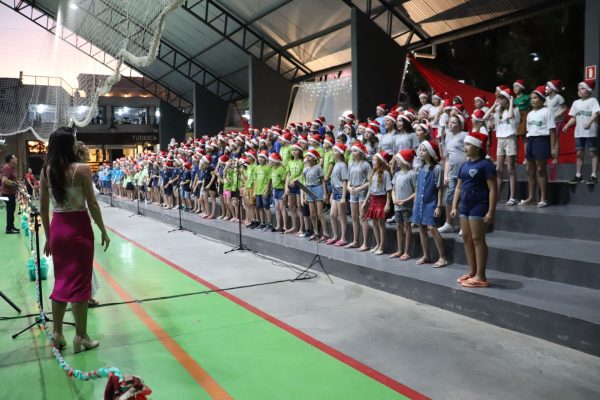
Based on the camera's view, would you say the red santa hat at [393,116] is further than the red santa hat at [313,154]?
No

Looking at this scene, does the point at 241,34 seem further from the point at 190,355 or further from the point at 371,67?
the point at 190,355

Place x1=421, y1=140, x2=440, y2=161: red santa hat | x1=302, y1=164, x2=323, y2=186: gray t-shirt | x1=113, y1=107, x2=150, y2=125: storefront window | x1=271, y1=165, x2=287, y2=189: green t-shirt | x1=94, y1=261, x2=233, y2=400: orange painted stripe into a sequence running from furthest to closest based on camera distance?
x1=113, y1=107, x2=150, y2=125: storefront window < x1=271, y1=165, x2=287, y2=189: green t-shirt < x1=302, y1=164, x2=323, y2=186: gray t-shirt < x1=421, y1=140, x2=440, y2=161: red santa hat < x1=94, y1=261, x2=233, y2=400: orange painted stripe

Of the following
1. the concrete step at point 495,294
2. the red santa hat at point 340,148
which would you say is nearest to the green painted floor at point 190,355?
the concrete step at point 495,294

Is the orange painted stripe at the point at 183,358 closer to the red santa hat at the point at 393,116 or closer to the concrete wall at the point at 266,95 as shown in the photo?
the red santa hat at the point at 393,116

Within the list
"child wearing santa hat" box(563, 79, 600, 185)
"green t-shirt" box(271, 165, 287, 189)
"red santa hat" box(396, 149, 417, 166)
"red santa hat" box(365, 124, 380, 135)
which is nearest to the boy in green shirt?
"green t-shirt" box(271, 165, 287, 189)

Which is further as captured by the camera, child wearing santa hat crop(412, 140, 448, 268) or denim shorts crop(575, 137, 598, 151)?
denim shorts crop(575, 137, 598, 151)

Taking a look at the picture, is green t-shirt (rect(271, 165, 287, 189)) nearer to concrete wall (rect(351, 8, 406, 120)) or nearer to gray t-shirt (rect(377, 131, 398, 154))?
gray t-shirt (rect(377, 131, 398, 154))

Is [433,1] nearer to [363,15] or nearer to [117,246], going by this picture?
[363,15]

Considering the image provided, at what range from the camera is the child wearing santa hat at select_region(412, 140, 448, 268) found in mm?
6871

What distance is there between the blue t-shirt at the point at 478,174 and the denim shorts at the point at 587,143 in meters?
3.38

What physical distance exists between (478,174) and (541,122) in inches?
127

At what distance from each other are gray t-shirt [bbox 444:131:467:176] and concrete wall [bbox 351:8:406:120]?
27.2ft

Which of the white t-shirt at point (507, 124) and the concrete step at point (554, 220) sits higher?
the white t-shirt at point (507, 124)

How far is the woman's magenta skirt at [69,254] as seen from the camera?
439 cm
